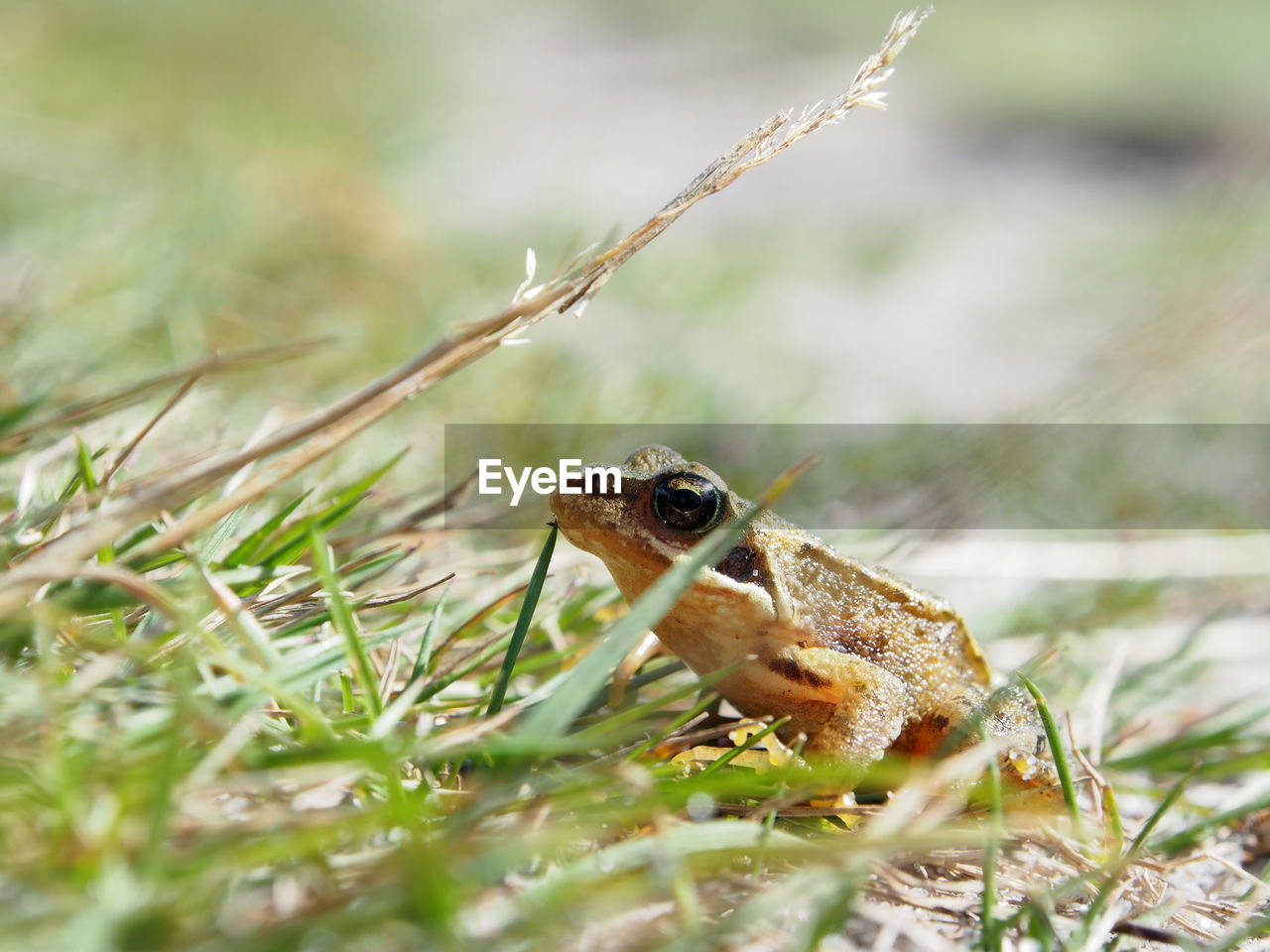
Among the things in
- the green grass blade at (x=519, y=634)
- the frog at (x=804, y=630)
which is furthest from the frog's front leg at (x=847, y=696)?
the green grass blade at (x=519, y=634)

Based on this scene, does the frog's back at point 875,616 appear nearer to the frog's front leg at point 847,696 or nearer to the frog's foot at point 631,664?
the frog's front leg at point 847,696

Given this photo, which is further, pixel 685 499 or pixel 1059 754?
pixel 685 499

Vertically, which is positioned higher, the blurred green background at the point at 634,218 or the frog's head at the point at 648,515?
the blurred green background at the point at 634,218

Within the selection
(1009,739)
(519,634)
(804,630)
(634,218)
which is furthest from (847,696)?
(634,218)

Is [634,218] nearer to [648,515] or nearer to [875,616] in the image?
[875,616]

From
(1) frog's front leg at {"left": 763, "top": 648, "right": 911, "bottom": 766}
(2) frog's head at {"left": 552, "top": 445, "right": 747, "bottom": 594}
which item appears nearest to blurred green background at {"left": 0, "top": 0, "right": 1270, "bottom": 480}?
(2) frog's head at {"left": 552, "top": 445, "right": 747, "bottom": 594}

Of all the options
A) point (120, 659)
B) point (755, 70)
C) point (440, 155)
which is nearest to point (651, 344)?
point (120, 659)

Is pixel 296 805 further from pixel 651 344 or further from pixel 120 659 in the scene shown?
pixel 651 344
